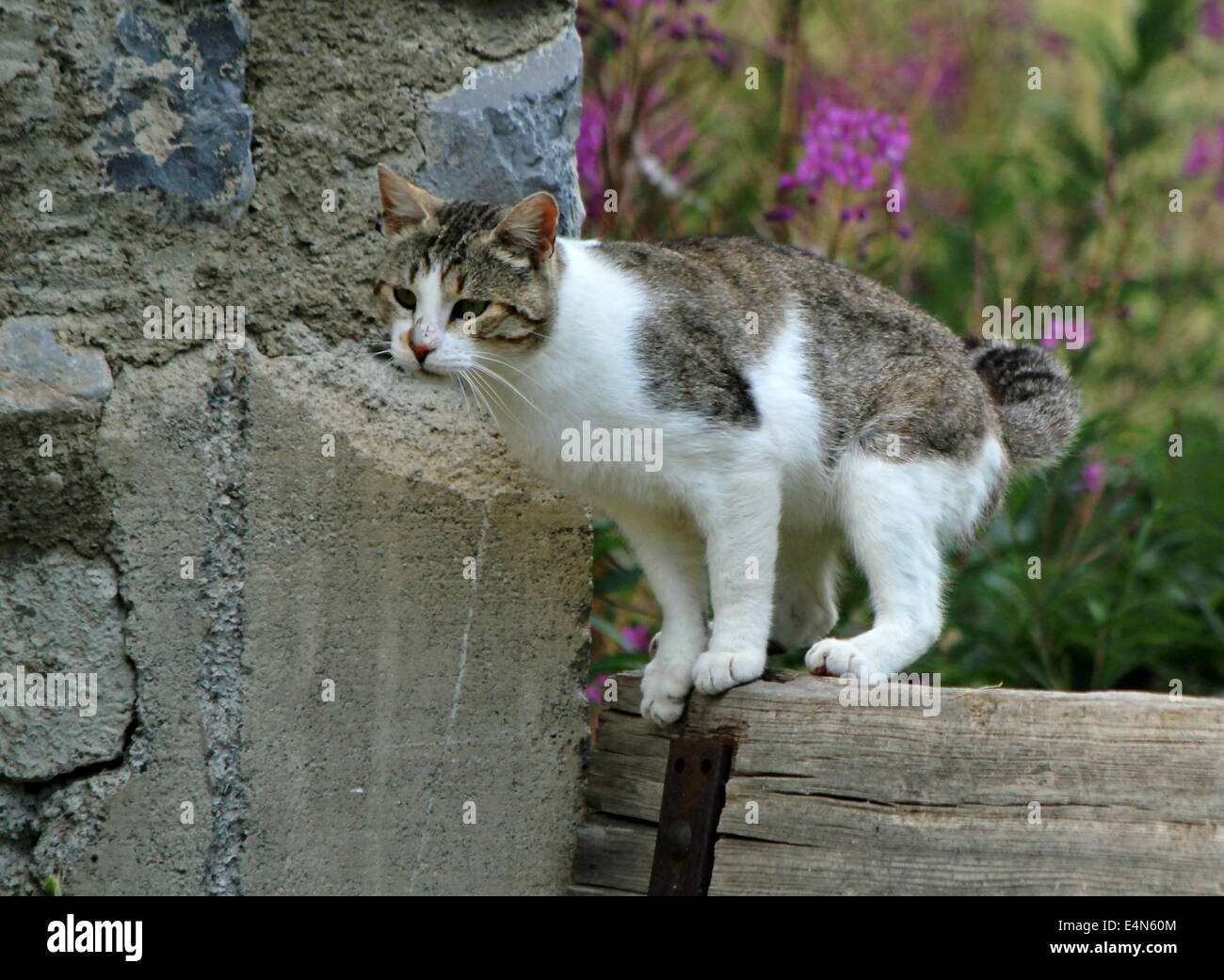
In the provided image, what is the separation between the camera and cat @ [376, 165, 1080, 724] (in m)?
2.16

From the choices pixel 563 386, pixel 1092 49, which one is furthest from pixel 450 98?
Result: pixel 1092 49

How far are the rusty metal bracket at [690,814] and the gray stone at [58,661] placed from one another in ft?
2.76

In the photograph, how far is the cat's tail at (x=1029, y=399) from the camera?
260 cm

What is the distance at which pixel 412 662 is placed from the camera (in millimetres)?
2154

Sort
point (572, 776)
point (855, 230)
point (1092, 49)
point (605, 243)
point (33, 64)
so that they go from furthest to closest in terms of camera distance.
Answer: point (1092, 49) < point (855, 230) < point (605, 243) < point (572, 776) < point (33, 64)

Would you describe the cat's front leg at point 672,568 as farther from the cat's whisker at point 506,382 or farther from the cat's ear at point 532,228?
the cat's ear at point 532,228

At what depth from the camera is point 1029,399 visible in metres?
2.65

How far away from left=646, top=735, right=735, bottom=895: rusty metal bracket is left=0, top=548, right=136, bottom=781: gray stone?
842 mm

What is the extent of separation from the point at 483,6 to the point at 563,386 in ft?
2.12

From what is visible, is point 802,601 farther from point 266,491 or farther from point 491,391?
point 266,491

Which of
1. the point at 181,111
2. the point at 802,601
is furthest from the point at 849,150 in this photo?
the point at 181,111

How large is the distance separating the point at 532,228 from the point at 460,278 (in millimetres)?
144

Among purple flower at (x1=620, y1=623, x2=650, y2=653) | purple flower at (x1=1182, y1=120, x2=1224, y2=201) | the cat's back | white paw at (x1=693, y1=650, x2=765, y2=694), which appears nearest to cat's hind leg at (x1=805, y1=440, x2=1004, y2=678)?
white paw at (x1=693, y1=650, x2=765, y2=694)

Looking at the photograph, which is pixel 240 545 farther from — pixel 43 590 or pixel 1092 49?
pixel 1092 49
